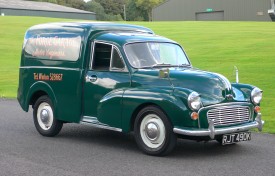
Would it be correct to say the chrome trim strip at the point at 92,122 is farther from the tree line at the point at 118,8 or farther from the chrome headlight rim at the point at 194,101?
the tree line at the point at 118,8

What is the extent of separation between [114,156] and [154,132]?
2.37 feet

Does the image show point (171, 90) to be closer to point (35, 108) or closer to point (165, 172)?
point (165, 172)

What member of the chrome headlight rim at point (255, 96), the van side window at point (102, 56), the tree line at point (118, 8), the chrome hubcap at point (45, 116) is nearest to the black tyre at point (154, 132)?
the van side window at point (102, 56)

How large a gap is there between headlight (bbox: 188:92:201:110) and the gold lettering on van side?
2877 millimetres

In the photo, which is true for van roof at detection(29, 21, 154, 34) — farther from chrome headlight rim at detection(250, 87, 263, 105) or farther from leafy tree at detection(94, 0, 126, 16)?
leafy tree at detection(94, 0, 126, 16)

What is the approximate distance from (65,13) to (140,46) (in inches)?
2950

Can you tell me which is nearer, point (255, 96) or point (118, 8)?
point (255, 96)

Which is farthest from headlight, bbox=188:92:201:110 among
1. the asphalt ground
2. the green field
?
the green field

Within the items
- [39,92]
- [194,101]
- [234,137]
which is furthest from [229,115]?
[39,92]

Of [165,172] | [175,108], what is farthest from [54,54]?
[165,172]

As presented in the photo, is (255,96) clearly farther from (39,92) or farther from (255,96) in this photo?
(39,92)

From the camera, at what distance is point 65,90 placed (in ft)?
29.9

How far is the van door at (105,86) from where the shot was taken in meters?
8.27

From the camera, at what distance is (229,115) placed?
7.70m
